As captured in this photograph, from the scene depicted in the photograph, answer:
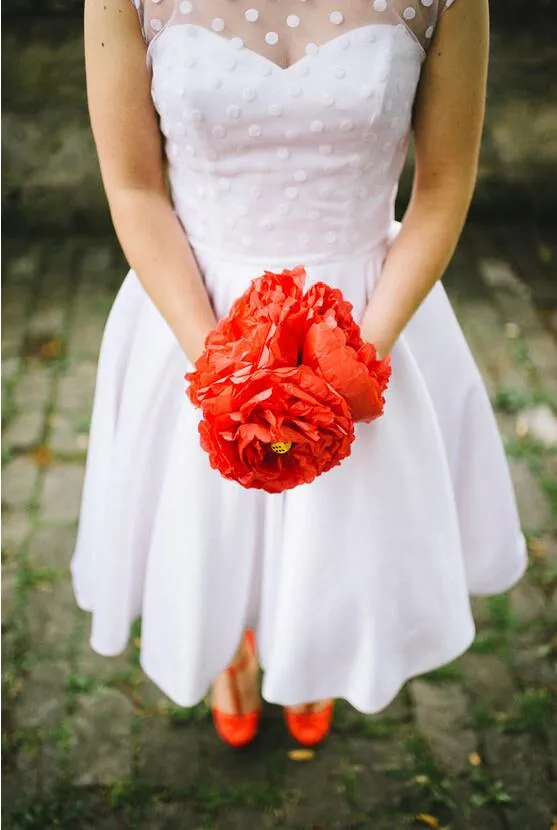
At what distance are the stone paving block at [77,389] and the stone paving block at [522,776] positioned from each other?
2.02 metres

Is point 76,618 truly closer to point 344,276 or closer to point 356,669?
point 356,669

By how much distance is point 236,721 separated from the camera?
88.7 inches

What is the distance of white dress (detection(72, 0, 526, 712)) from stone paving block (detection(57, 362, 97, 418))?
1260mm

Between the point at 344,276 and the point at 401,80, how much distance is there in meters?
0.42

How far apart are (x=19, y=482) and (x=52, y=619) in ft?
2.20

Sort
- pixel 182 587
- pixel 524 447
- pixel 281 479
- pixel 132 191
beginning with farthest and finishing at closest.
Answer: pixel 524 447 → pixel 182 587 → pixel 132 191 → pixel 281 479

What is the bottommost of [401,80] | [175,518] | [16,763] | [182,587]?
[16,763]

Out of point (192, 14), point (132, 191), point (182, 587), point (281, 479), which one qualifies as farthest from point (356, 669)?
point (192, 14)

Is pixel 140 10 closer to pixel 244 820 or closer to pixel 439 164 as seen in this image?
pixel 439 164

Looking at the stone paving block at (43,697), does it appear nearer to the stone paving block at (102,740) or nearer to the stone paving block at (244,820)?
the stone paving block at (102,740)

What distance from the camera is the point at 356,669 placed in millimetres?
1887

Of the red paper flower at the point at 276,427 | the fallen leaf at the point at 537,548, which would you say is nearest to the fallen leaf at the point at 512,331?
the fallen leaf at the point at 537,548

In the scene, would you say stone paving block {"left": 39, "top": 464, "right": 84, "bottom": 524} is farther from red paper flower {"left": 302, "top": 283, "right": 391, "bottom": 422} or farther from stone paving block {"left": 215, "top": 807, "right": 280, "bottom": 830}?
red paper flower {"left": 302, "top": 283, "right": 391, "bottom": 422}

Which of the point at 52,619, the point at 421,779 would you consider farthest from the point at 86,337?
the point at 421,779
